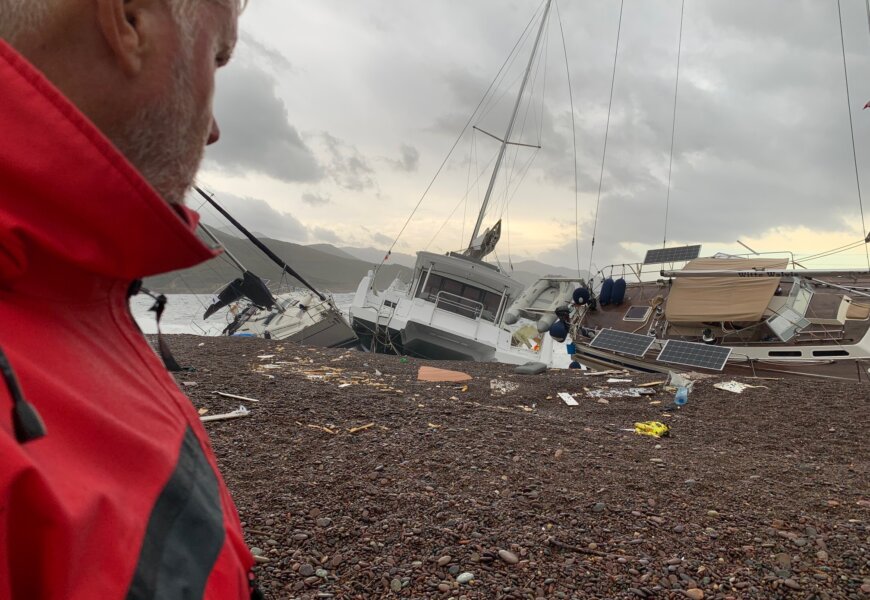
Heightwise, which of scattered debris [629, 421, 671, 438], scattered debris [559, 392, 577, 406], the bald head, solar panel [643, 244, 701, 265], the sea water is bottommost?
the sea water

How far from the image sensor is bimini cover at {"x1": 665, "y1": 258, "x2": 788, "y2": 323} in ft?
38.9

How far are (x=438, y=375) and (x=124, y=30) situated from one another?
9172mm

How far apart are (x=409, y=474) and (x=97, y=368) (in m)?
3.21

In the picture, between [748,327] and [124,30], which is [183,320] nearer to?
[748,327]

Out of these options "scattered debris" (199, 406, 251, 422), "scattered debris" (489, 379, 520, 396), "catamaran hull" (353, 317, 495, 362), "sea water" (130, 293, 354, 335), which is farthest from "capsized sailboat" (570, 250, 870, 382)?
"sea water" (130, 293, 354, 335)

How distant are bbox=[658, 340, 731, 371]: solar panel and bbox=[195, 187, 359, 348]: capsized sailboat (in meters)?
11.6

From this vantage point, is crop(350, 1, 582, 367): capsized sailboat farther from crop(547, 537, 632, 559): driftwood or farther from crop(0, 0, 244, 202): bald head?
crop(0, 0, 244, 202): bald head

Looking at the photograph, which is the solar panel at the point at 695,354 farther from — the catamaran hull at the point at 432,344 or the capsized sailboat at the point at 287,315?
the capsized sailboat at the point at 287,315

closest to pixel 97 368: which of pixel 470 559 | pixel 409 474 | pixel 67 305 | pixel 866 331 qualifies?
pixel 67 305

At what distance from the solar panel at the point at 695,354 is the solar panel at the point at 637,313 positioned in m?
2.61

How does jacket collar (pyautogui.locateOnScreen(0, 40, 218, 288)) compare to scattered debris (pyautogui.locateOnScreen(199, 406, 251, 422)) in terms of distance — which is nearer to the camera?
jacket collar (pyautogui.locateOnScreen(0, 40, 218, 288))

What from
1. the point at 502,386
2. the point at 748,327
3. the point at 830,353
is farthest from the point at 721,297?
the point at 502,386

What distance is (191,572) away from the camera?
0.81 metres

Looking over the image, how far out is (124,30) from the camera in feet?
→ 2.51
